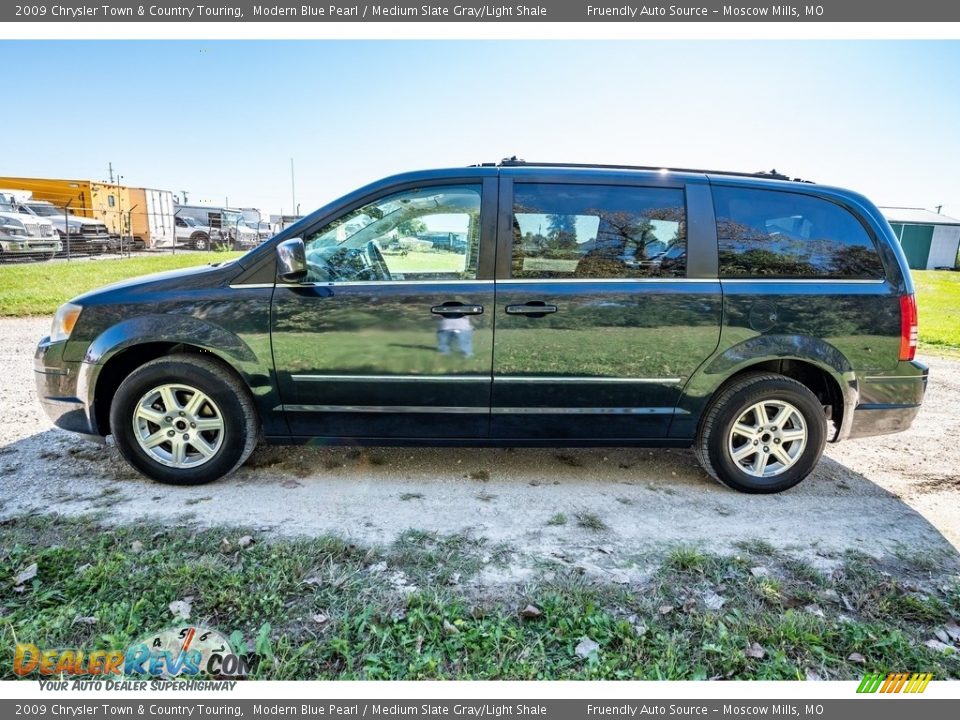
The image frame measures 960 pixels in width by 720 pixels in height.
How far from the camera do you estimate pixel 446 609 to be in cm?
231

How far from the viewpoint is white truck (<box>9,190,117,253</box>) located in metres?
18.5

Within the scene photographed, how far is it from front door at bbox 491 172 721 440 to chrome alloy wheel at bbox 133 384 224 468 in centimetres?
178

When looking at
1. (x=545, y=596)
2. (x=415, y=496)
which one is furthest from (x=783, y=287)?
(x=415, y=496)

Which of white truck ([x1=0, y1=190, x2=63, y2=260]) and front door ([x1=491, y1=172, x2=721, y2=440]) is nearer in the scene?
front door ([x1=491, y1=172, x2=721, y2=440])

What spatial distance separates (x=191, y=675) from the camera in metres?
1.99

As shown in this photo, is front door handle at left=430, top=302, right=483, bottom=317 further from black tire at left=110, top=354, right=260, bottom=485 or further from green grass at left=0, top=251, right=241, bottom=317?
green grass at left=0, top=251, right=241, bottom=317

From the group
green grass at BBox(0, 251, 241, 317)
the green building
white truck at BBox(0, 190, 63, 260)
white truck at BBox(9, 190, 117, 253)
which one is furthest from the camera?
the green building

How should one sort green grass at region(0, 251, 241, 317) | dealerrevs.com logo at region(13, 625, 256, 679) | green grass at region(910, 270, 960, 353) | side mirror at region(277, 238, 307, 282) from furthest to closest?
green grass at region(0, 251, 241, 317), green grass at region(910, 270, 960, 353), side mirror at region(277, 238, 307, 282), dealerrevs.com logo at region(13, 625, 256, 679)

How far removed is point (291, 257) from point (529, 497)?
6.68 feet

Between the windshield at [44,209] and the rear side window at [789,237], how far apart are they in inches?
909

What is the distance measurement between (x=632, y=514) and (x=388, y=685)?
1808mm

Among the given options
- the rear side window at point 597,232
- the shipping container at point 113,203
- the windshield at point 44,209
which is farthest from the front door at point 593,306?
the shipping container at point 113,203

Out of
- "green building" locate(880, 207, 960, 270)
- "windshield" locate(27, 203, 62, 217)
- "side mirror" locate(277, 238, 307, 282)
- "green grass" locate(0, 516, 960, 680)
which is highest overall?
"green building" locate(880, 207, 960, 270)

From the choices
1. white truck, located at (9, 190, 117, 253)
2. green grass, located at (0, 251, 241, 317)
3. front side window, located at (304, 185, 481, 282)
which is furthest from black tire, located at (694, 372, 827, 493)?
white truck, located at (9, 190, 117, 253)
